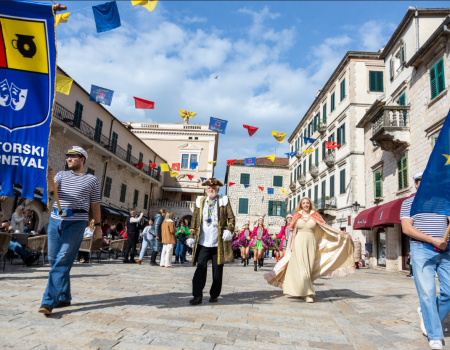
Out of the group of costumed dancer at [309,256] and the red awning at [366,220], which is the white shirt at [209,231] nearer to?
the group of costumed dancer at [309,256]

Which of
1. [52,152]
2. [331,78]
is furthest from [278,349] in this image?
[331,78]

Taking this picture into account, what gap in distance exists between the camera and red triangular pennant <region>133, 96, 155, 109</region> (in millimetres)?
18938

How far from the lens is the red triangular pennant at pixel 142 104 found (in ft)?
62.1

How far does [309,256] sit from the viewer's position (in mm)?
6539

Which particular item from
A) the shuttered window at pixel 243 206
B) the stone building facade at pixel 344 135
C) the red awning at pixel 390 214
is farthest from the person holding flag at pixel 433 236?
the shuttered window at pixel 243 206

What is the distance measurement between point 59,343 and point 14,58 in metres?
3.35

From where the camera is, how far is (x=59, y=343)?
2936mm

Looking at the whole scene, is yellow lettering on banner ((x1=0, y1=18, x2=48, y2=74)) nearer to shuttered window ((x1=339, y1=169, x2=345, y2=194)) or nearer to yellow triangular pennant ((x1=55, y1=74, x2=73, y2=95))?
yellow triangular pennant ((x1=55, y1=74, x2=73, y2=95))

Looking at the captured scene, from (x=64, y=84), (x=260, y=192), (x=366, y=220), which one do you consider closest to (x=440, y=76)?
(x=366, y=220)

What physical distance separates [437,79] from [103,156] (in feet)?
71.0

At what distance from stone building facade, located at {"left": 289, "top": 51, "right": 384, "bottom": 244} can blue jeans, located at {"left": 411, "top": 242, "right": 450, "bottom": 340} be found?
1923 centimetres

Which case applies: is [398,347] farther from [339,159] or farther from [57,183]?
[339,159]

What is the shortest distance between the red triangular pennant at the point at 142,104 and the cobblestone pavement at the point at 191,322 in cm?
1375

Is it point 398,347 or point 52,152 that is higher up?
point 52,152
